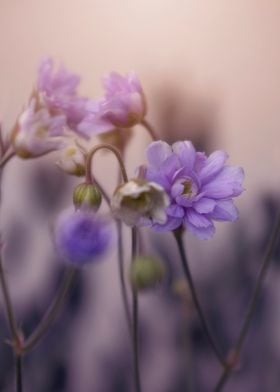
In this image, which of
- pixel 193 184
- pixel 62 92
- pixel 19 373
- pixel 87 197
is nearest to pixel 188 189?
pixel 193 184

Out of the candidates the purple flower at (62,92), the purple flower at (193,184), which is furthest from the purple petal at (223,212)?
the purple flower at (62,92)

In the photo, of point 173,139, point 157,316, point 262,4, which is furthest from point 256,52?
point 157,316

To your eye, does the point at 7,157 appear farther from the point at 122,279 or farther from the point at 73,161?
the point at 122,279

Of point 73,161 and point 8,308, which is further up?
point 73,161

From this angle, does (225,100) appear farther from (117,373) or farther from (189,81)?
(117,373)

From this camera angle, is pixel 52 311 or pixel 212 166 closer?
pixel 212 166

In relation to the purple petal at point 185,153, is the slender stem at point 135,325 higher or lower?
lower

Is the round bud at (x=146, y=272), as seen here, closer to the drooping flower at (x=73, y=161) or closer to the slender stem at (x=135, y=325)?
the slender stem at (x=135, y=325)
